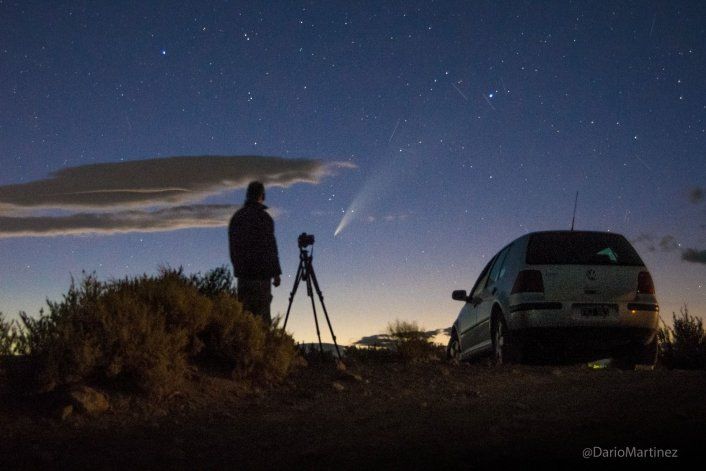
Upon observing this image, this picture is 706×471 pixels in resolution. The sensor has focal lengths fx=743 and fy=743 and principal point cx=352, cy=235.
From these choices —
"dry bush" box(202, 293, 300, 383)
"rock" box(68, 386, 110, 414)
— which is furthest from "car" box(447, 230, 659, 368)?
"rock" box(68, 386, 110, 414)

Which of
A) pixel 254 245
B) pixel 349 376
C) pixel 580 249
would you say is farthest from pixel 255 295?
pixel 580 249

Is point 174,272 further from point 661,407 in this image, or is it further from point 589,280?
point 661,407

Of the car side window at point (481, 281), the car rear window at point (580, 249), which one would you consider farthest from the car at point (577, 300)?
the car side window at point (481, 281)

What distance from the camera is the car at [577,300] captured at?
8891 mm

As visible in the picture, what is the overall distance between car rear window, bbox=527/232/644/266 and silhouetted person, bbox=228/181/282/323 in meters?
3.33

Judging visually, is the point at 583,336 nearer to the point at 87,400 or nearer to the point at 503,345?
the point at 503,345

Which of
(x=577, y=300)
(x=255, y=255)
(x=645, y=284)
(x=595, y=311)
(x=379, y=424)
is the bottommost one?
(x=379, y=424)

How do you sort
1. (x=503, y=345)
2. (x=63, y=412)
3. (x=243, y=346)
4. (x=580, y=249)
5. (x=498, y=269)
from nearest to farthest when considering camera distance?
(x=63, y=412)
(x=243, y=346)
(x=580, y=249)
(x=503, y=345)
(x=498, y=269)

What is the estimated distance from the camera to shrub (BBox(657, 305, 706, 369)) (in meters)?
12.7

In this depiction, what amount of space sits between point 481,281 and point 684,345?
4408mm

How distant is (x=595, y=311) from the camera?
891 cm

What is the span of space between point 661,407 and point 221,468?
3.47m

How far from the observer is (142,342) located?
6.91 m

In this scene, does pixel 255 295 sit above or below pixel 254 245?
below
